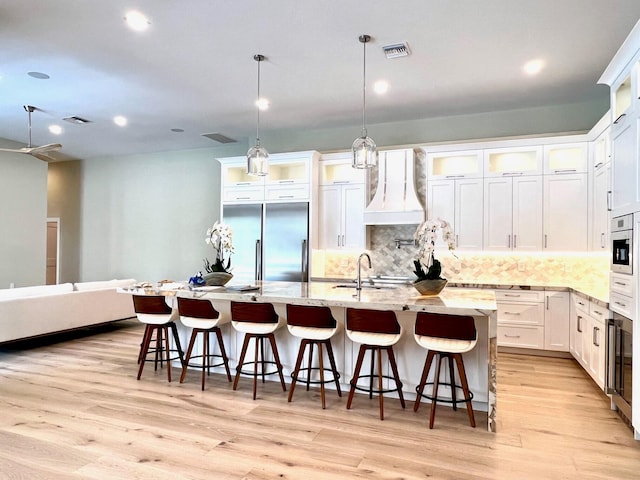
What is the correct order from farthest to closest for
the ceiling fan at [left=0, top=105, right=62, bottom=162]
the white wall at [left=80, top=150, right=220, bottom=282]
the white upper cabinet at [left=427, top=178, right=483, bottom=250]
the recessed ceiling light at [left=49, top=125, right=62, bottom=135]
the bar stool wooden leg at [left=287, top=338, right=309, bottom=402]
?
the white wall at [left=80, top=150, right=220, bottom=282] < the recessed ceiling light at [left=49, top=125, right=62, bottom=135] < the white upper cabinet at [left=427, top=178, right=483, bottom=250] < the ceiling fan at [left=0, top=105, right=62, bottom=162] < the bar stool wooden leg at [left=287, top=338, right=309, bottom=402]

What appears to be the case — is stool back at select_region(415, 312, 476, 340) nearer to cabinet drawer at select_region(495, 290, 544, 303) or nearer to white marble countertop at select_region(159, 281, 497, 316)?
white marble countertop at select_region(159, 281, 497, 316)

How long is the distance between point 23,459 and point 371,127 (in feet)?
19.2

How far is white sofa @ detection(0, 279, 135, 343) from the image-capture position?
531 cm

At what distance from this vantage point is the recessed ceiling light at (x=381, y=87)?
5.01m

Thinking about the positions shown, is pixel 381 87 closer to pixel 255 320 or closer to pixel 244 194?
pixel 244 194

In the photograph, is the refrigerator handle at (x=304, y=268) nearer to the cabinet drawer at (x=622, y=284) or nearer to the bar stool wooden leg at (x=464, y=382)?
the bar stool wooden leg at (x=464, y=382)

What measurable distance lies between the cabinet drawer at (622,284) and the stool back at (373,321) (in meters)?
1.68

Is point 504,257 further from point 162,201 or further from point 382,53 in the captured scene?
point 162,201

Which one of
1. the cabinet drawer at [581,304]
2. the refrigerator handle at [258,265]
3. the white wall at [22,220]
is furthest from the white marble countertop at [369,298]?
the white wall at [22,220]

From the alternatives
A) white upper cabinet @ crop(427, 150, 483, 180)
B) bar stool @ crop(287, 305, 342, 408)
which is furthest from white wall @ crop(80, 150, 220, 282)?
bar stool @ crop(287, 305, 342, 408)

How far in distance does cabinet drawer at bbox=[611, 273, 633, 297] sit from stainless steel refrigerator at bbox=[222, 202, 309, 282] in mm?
3984

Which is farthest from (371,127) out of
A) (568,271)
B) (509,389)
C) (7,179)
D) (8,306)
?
(7,179)

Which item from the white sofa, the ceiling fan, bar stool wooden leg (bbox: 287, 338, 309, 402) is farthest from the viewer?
the white sofa

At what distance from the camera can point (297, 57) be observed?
4.37 m
